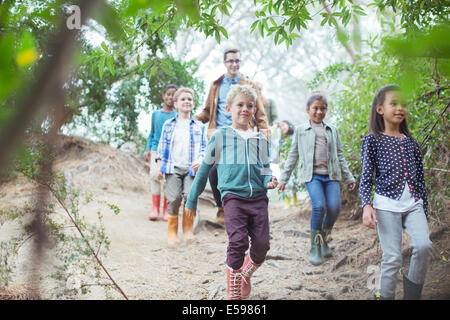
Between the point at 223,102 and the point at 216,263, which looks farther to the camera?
the point at 223,102

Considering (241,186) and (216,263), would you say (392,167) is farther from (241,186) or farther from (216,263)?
(216,263)

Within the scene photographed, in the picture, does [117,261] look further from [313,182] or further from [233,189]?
[313,182]

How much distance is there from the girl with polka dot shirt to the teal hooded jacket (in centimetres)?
77

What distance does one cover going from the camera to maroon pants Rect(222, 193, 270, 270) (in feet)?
8.98

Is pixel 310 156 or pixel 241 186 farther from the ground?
pixel 310 156

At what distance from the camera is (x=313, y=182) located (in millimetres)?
3963

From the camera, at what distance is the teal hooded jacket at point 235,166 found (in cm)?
287

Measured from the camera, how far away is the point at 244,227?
9.14 feet

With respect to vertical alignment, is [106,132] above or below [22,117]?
above

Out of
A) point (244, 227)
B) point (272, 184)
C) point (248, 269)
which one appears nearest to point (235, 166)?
point (272, 184)

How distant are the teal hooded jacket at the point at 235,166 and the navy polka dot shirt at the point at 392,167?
73 cm

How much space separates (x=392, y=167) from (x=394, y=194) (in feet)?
0.64

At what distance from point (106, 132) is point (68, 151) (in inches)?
39.9
